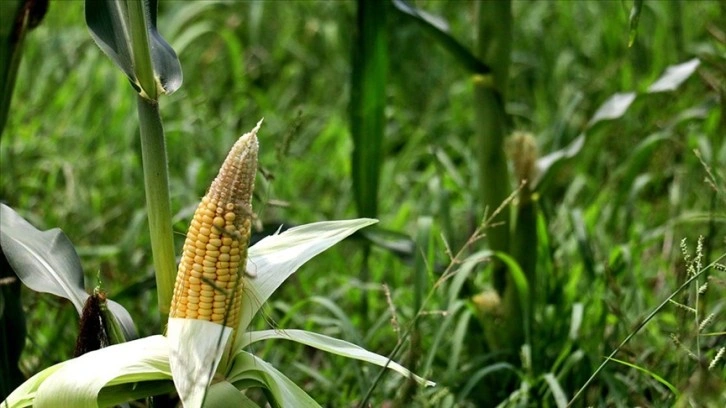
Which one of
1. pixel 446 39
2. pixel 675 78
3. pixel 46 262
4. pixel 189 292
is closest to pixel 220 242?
pixel 189 292

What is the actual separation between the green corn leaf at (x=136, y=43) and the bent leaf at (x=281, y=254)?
0.27 metres

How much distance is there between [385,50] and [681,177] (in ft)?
4.12

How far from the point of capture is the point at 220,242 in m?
1.38

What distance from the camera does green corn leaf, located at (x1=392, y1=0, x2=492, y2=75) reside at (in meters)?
2.12

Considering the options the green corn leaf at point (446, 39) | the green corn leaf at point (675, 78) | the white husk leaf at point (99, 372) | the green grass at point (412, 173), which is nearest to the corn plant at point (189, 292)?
the white husk leaf at point (99, 372)

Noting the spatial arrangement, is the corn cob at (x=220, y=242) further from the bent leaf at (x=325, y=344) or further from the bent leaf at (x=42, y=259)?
the bent leaf at (x=42, y=259)

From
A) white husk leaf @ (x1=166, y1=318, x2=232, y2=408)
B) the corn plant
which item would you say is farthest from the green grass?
white husk leaf @ (x1=166, y1=318, x2=232, y2=408)

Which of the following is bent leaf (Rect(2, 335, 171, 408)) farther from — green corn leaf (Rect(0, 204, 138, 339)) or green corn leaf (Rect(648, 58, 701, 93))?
green corn leaf (Rect(648, 58, 701, 93))

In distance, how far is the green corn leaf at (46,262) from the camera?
5.31 ft

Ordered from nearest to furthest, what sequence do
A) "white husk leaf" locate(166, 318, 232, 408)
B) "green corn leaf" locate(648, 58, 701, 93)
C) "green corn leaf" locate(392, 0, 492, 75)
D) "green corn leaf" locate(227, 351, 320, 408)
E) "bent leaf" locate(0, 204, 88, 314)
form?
1. "white husk leaf" locate(166, 318, 232, 408)
2. "green corn leaf" locate(227, 351, 320, 408)
3. "bent leaf" locate(0, 204, 88, 314)
4. "green corn leaf" locate(392, 0, 492, 75)
5. "green corn leaf" locate(648, 58, 701, 93)

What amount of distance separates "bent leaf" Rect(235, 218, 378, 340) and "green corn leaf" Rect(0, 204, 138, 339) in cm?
25

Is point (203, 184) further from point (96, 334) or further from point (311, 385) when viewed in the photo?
point (96, 334)

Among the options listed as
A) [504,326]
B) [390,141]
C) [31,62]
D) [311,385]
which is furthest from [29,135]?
[504,326]

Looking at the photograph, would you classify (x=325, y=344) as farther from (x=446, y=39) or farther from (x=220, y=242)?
(x=446, y=39)
